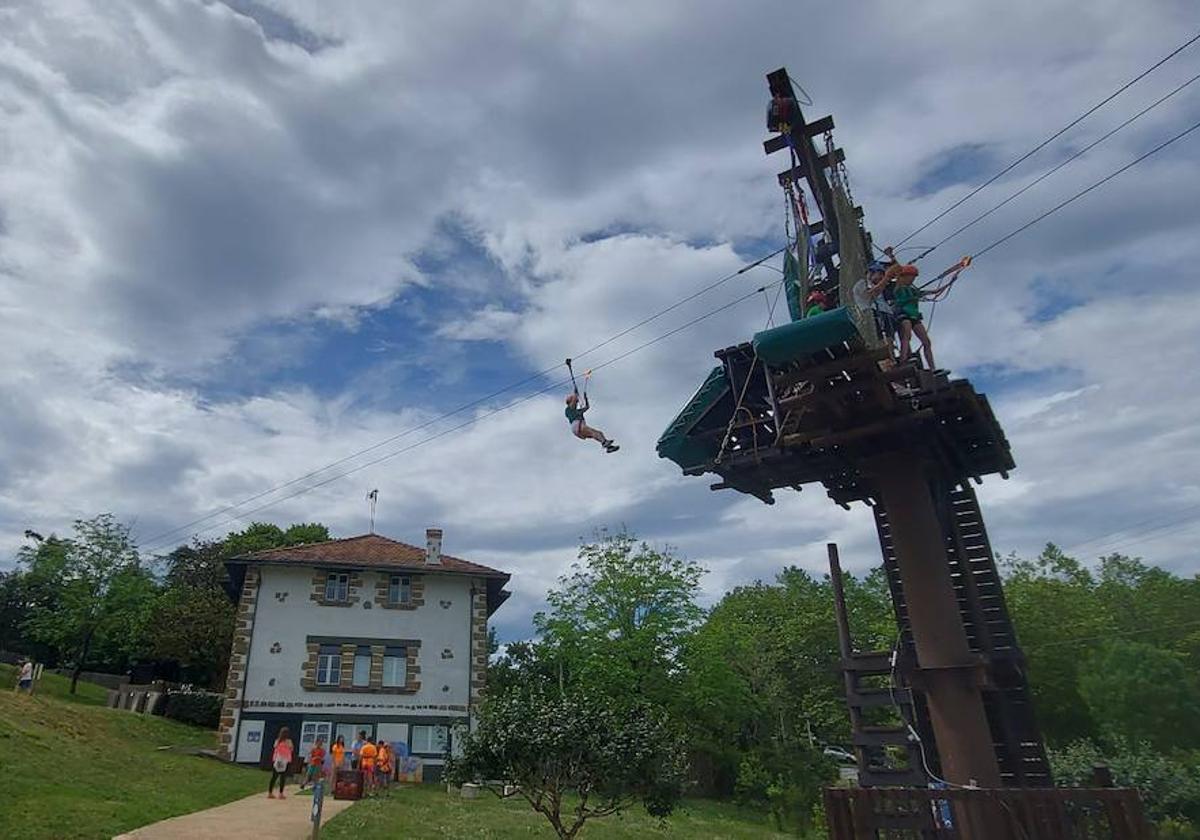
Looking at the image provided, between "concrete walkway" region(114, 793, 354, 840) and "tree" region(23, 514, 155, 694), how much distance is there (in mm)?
22277

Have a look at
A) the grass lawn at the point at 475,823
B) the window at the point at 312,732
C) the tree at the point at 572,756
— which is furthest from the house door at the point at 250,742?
the tree at the point at 572,756

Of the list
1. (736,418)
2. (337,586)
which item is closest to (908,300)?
(736,418)

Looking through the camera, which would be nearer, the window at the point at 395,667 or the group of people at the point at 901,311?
the group of people at the point at 901,311

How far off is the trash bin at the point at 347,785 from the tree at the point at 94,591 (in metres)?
21.5

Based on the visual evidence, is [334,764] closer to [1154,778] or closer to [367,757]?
[367,757]

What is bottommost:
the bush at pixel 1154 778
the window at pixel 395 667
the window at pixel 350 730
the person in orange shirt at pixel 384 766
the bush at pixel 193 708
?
the bush at pixel 1154 778

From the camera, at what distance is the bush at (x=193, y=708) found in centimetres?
3266

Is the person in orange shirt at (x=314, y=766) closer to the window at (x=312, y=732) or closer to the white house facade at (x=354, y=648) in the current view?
the window at (x=312, y=732)

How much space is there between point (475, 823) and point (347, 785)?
5.26 meters

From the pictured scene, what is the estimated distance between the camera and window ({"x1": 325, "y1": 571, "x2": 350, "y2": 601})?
31.1 metres

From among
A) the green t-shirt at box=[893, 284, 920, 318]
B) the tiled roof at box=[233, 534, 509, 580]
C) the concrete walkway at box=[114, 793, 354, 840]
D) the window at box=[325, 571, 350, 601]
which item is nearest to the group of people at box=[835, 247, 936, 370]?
the green t-shirt at box=[893, 284, 920, 318]

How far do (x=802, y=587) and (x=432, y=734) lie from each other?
39.0 m

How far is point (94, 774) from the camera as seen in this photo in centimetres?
1777

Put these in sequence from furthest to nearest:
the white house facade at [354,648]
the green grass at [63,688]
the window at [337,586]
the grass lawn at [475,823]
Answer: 1. the green grass at [63,688]
2. the window at [337,586]
3. the white house facade at [354,648]
4. the grass lawn at [475,823]
